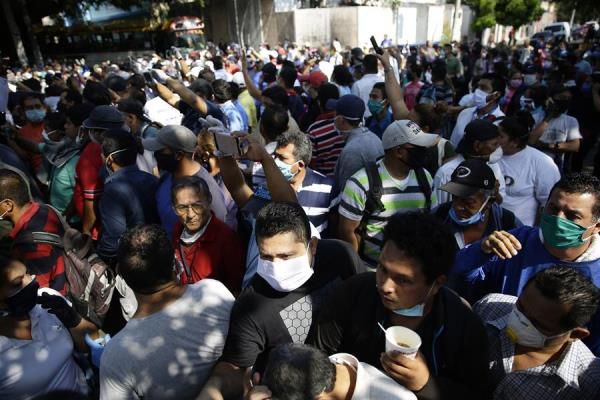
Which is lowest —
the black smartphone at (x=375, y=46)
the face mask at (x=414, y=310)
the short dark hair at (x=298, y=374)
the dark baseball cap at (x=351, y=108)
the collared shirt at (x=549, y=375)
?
the collared shirt at (x=549, y=375)

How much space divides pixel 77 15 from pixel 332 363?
1382 inches

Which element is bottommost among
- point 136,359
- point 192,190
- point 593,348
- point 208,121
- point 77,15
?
point 593,348

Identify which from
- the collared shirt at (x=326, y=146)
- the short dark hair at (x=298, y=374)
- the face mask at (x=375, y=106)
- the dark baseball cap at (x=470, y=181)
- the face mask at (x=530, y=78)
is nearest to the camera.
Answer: the short dark hair at (x=298, y=374)

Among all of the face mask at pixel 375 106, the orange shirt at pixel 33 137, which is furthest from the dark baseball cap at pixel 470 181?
the orange shirt at pixel 33 137

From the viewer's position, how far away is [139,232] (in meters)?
2.19

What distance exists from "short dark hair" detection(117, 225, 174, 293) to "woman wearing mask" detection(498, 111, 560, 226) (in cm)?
309

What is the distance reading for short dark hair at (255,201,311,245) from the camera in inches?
85.4

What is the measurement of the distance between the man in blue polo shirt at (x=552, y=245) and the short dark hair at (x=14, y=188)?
2947 mm

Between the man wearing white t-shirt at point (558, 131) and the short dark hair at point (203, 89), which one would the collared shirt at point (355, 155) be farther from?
the short dark hair at point (203, 89)

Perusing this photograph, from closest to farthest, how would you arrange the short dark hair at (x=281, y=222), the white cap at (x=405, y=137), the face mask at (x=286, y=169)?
the short dark hair at (x=281, y=222)
the white cap at (x=405, y=137)
the face mask at (x=286, y=169)

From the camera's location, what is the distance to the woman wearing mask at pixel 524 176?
382 cm

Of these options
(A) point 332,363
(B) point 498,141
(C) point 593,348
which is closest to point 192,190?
(A) point 332,363

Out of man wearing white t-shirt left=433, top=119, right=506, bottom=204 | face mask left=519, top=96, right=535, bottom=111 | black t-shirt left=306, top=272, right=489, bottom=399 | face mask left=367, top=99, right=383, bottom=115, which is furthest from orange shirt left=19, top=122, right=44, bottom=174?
face mask left=519, top=96, right=535, bottom=111

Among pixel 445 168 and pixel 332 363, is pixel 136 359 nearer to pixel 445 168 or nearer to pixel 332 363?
pixel 332 363
